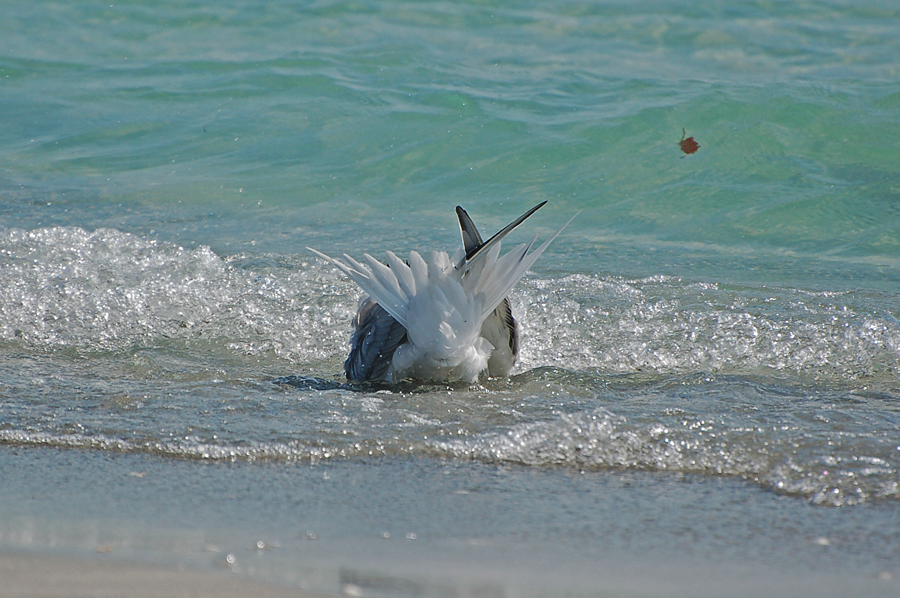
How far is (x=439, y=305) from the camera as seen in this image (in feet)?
12.7

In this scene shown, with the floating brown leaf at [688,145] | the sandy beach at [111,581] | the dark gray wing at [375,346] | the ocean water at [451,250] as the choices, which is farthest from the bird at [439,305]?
the floating brown leaf at [688,145]

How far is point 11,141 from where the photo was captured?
9.88 meters

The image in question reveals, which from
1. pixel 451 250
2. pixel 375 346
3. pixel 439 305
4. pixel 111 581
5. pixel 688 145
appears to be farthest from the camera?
pixel 688 145

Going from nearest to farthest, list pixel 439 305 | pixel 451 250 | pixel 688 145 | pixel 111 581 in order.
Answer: pixel 111 581 → pixel 439 305 → pixel 451 250 → pixel 688 145

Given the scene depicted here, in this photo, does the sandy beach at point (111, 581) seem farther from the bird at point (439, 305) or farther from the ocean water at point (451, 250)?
the bird at point (439, 305)

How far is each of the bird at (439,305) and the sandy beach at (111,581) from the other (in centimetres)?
177

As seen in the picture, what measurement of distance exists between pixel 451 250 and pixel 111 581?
4.97 meters

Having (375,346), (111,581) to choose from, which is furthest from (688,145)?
(111,581)

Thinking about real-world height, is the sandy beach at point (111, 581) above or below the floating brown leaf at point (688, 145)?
below

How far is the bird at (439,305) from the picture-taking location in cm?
385

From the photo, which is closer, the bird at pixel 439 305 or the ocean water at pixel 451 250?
the ocean water at pixel 451 250

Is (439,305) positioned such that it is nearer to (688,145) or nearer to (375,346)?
(375,346)

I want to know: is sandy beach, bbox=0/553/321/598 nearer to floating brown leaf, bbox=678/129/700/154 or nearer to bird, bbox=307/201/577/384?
bird, bbox=307/201/577/384

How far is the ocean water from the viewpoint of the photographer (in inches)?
96.8
